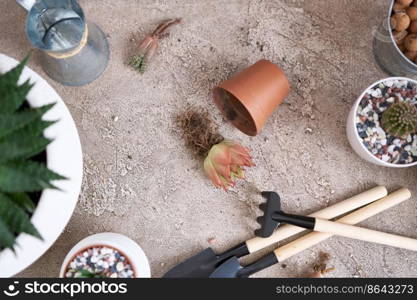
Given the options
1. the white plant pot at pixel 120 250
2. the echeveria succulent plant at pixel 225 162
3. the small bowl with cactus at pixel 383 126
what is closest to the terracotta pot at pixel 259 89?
the echeveria succulent plant at pixel 225 162

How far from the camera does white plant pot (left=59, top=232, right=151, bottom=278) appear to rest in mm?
918

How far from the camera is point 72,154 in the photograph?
73 centimetres

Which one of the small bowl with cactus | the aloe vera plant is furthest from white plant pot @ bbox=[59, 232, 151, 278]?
the small bowl with cactus

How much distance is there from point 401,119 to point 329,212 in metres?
0.23

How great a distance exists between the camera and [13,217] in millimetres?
613

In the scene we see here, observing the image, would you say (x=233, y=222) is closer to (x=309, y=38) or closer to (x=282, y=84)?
(x=282, y=84)

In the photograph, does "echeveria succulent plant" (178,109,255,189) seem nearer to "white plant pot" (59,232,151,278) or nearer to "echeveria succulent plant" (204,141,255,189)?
"echeveria succulent plant" (204,141,255,189)

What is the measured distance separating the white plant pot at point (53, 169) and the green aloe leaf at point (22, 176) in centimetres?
10

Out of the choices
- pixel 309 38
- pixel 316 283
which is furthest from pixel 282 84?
pixel 316 283

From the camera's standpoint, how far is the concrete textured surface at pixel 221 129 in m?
1.02

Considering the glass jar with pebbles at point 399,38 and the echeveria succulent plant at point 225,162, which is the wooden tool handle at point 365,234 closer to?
the echeveria succulent plant at point 225,162

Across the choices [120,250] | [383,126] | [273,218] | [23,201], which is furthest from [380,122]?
[23,201]

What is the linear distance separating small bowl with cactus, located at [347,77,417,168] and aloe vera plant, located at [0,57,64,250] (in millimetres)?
612

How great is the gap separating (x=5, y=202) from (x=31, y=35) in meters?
0.40
